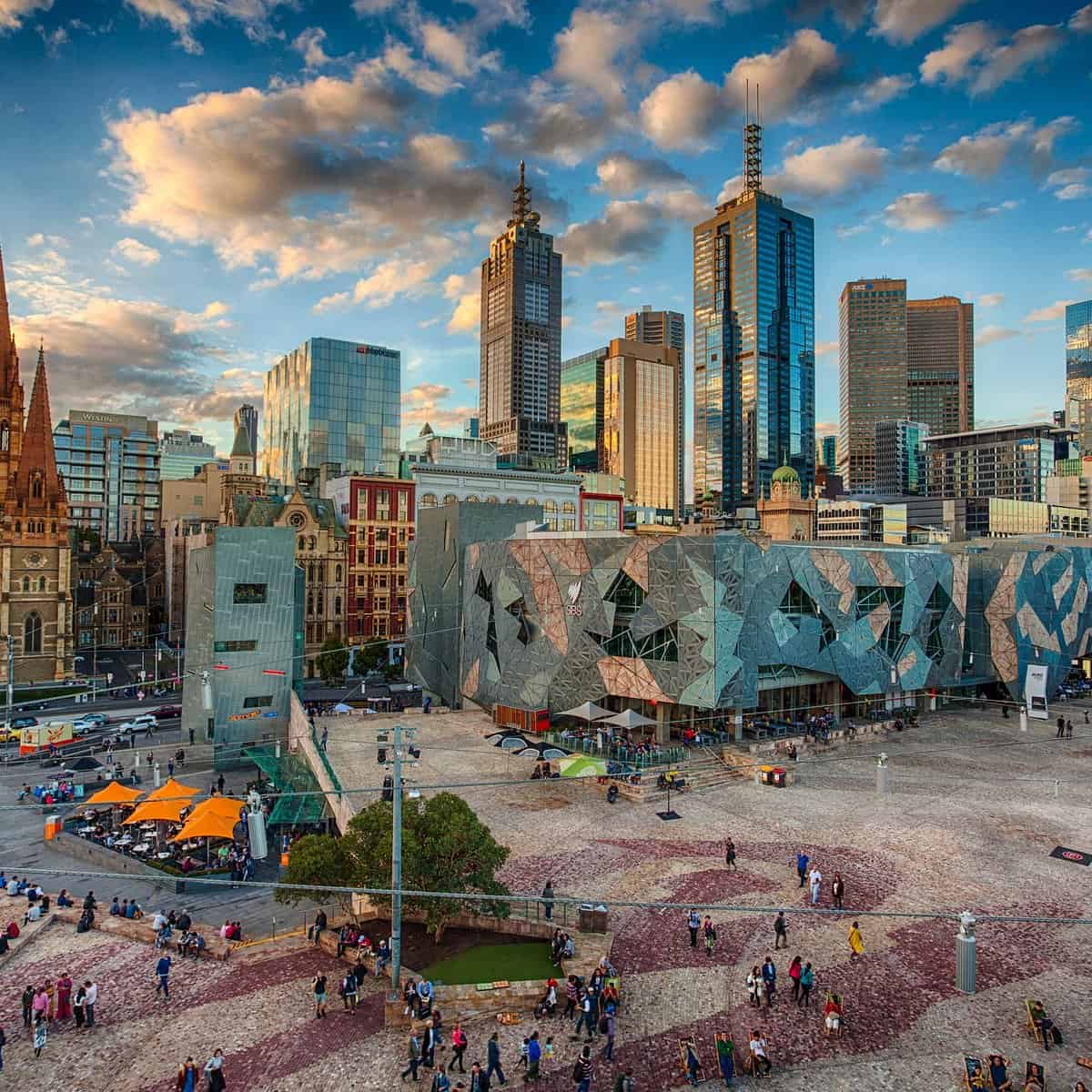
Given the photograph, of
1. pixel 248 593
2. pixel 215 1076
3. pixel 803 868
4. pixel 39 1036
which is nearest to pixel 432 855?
pixel 215 1076

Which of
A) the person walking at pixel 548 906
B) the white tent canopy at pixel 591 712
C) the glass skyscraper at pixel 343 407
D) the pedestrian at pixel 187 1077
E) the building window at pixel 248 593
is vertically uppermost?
the glass skyscraper at pixel 343 407

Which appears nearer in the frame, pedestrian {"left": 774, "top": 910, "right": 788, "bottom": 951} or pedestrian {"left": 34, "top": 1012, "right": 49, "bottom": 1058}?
pedestrian {"left": 34, "top": 1012, "right": 49, "bottom": 1058}

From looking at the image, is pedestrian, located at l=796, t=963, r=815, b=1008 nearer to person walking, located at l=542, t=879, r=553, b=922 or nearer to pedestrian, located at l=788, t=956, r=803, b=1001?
pedestrian, located at l=788, t=956, r=803, b=1001

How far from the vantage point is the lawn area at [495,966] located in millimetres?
22953

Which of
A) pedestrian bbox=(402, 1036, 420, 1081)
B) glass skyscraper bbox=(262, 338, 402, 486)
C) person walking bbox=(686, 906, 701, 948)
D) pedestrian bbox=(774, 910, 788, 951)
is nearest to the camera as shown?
pedestrian bbox=(402, 1036, 420, 1081)

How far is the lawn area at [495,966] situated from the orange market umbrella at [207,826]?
14.3 metres

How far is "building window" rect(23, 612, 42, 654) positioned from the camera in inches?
3191

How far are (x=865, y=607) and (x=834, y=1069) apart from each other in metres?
43.4

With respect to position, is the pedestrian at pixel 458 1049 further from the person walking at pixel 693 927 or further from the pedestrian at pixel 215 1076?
the person walking at pixel 693 927

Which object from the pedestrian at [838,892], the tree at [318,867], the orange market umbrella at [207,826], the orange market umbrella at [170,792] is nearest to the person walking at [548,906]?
the tree at [318,867]

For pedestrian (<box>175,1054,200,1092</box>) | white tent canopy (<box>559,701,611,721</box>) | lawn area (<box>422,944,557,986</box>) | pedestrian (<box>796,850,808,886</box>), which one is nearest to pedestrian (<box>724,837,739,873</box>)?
pedestrian (<box>796,850,808,886</box>)

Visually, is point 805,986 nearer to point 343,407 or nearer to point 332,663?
point 332,663

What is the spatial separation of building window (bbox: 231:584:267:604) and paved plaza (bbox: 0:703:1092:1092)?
19.3 m

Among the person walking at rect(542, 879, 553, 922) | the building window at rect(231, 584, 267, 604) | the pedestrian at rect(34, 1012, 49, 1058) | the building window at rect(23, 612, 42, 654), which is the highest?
the building window at rect(231, 584, 267, 604)
